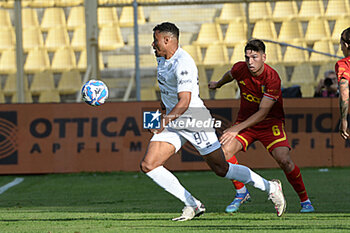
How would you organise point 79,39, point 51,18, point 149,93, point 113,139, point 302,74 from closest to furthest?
1. point 113,139
2. point 302,74
3. point 149,93
4. point 79,39
5. point 51,18

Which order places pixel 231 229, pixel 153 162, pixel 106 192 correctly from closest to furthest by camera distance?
1. pixel 231 229
2. pixel 153 162
3. pixel 106 192

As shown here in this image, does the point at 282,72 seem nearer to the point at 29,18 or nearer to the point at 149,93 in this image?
the point at 149,93

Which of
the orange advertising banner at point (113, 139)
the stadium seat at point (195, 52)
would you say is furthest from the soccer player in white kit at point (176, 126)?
the stadium seat at point (195, 52)

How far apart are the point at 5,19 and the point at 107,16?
8.85ft

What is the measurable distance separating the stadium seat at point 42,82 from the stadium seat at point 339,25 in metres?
6.91

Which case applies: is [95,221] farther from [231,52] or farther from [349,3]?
[349,3]

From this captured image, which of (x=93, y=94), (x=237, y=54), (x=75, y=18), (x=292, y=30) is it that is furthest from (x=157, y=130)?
(x=75, y=18)

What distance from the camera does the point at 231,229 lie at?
5629 mm

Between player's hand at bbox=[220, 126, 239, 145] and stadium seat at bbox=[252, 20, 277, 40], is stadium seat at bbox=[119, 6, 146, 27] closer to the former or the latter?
stadium seat at bbox=[252, 20, 277, 40]

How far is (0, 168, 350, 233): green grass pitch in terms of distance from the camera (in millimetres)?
5906

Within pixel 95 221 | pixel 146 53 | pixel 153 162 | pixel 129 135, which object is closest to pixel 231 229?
pixel 153 162

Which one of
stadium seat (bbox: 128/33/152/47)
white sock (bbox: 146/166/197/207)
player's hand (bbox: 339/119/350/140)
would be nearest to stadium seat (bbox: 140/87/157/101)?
stadium seat (bbox: 128/33/152/47)

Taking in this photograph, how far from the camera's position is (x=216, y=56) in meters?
15.6

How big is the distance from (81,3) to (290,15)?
5.18 m
